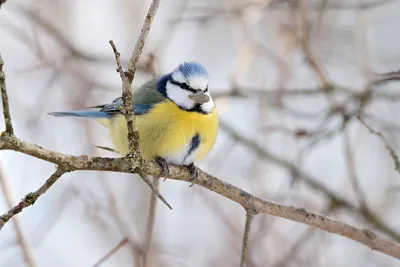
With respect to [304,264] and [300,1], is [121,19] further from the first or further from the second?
[304,264]

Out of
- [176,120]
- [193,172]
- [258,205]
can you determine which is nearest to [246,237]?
A: [258,205]

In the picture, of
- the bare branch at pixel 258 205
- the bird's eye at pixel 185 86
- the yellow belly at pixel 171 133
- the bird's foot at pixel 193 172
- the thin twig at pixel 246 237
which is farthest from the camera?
the bird's eye at pixel 185 86

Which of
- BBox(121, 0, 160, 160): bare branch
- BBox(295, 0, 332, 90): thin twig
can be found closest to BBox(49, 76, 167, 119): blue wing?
BBox(295, 0, 332, 90): thin twig

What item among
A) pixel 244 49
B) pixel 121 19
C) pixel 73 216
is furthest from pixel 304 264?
pixel 121 19

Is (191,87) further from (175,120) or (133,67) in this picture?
(133,67)

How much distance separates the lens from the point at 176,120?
6.93 ft

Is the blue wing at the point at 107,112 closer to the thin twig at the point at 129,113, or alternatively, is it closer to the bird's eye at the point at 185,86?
the bird's eye at the point at 185,86

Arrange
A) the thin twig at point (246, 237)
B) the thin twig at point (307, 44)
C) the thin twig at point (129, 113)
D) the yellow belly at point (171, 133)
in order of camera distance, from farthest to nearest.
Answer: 1. the thin twig at point (307, 44)
2. the yellow belly at point (171, 133)
3. the thin twig at point (246, 237)
4. the thin twig at point (129, 113)

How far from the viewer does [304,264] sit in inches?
120

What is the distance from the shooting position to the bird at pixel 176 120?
81.9 inches

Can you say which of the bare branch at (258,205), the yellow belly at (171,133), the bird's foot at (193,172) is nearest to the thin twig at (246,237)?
the bare branch at (258,205)

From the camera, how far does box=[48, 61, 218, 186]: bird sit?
2.08 meters

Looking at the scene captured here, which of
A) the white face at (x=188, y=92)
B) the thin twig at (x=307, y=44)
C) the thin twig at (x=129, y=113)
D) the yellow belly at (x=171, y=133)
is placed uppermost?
the thin twig at (x=307, y=44)

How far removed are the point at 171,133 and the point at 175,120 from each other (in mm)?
58
